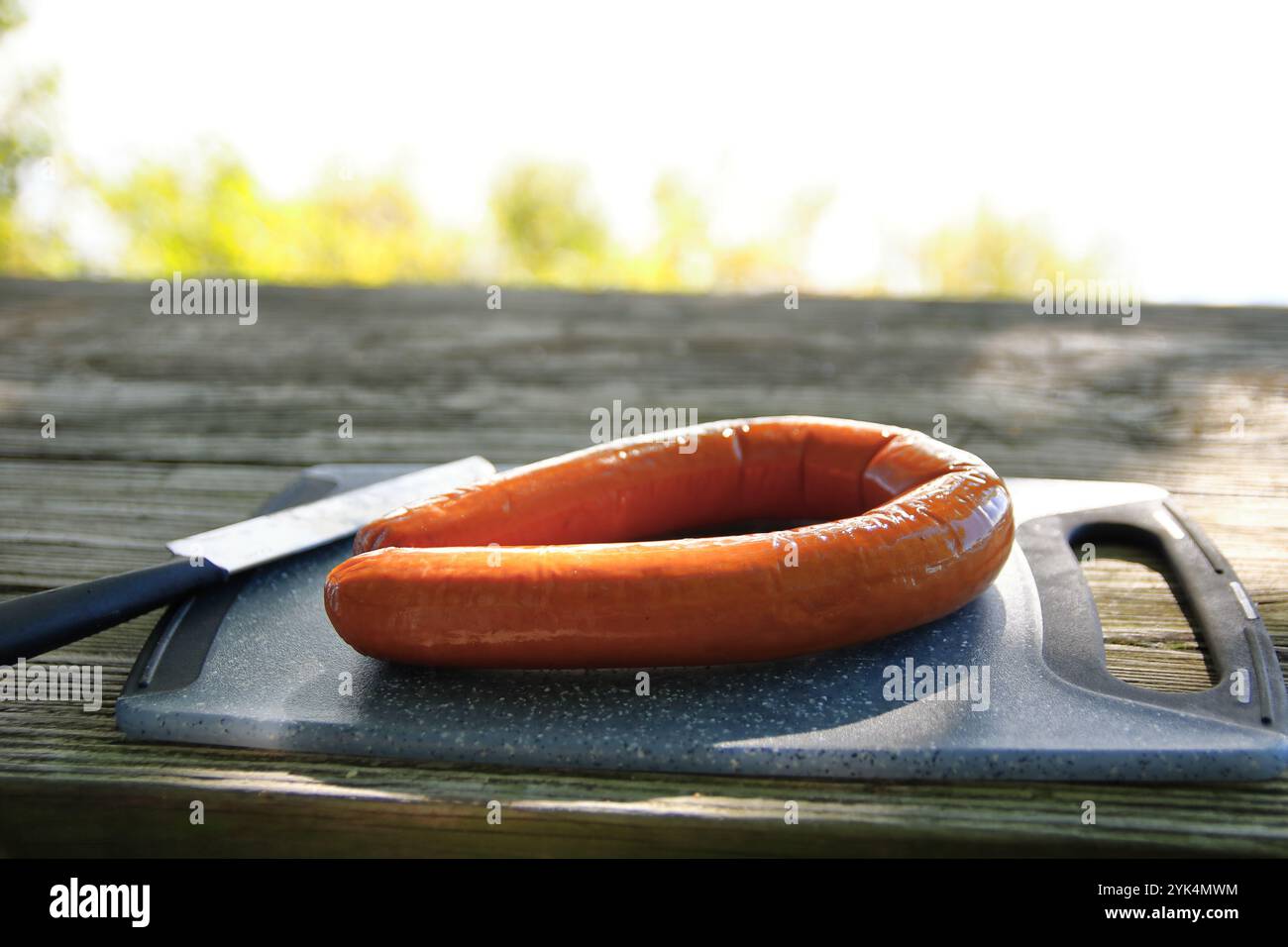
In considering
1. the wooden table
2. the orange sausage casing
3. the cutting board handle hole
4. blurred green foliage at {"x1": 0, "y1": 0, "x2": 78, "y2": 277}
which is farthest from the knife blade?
blurred green foliage at {"x1": 0, "y1": 0, "x2": 78, "y2": 277}

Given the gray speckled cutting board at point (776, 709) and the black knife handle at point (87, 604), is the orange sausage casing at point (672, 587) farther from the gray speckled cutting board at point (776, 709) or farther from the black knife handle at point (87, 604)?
the black knife handle at point (87, 604)

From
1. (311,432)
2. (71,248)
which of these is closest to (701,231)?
(71,248)

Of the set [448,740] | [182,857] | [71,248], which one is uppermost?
[71,248]

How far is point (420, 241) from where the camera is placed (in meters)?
11.8

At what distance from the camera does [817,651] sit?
50.2 inches

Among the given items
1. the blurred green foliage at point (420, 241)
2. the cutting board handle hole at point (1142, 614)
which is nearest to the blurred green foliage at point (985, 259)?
the blurred green foliage at point (420, 241)

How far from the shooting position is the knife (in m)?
1.25

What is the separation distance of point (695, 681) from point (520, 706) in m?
0.22

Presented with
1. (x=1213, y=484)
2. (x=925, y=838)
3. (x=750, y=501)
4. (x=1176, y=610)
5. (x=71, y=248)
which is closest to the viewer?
(x=925, y=838)

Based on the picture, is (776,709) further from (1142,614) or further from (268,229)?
(268,229)

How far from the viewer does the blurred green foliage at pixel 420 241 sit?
9.92 meters

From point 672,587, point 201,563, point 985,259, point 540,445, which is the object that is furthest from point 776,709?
point 985,259

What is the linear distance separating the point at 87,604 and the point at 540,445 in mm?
1175

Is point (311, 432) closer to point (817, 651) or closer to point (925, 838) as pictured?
point (817, 651)
